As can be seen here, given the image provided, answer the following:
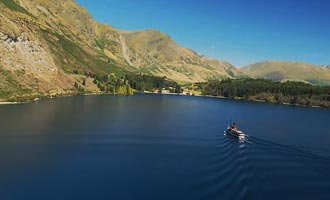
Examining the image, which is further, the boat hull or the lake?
the boat hull

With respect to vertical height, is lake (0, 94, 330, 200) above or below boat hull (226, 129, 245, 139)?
below

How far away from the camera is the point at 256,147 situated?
11069 centimetres

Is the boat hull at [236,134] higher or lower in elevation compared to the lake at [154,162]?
higher

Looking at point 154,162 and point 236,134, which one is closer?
point 154,162

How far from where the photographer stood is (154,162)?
290ft

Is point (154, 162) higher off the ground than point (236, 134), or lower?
lower

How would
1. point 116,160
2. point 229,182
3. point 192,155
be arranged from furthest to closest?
1. point 192,155
2. point 116,160
3. point 229,182

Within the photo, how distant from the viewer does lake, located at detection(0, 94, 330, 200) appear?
67875 millimetres

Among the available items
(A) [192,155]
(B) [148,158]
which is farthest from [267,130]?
(B) [148,158]

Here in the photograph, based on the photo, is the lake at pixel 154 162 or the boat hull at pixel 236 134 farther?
the boat hull at pixel 236 134

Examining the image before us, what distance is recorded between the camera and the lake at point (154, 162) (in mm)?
67875

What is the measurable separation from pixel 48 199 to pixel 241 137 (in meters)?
76.9

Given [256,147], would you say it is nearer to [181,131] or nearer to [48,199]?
[181,131]

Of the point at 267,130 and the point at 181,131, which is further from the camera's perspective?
the point at 267,130
